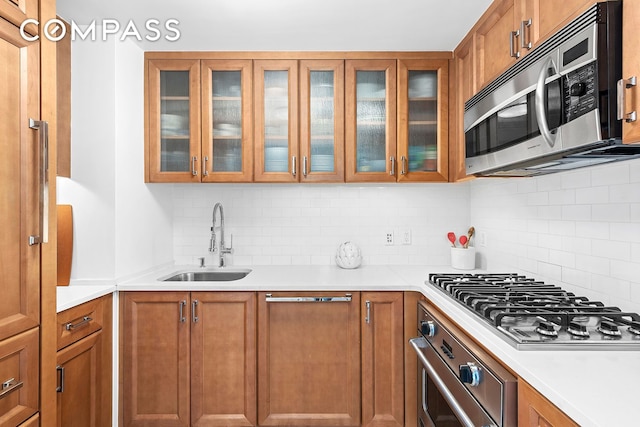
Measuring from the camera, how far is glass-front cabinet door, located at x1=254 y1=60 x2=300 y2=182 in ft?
8.59

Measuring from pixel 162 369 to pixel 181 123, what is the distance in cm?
148

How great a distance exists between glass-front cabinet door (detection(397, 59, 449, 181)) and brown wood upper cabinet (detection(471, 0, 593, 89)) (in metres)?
0.41

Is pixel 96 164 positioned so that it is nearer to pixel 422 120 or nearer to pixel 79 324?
pixel 79 324

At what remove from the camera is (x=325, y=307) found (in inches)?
90.0

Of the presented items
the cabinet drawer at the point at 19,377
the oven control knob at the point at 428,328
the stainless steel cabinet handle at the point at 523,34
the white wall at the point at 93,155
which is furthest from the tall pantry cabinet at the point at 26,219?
the stainless steel cabinet handle at the point at 523,34

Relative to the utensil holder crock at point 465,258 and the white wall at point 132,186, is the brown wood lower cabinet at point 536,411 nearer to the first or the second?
the utensil holder crock at point 465,258

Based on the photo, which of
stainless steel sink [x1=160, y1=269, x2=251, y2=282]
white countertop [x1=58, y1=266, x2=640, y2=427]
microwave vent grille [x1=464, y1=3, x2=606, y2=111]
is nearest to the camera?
white countertop [x1=58, y1=266, x2=640, y2=427]

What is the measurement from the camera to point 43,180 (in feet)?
4.94

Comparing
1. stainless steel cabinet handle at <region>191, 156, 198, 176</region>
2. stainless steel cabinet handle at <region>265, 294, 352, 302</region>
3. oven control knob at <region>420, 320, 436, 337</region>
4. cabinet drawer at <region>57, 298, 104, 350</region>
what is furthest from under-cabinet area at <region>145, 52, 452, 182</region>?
oven control knob at <region>420, 320, 436, 337</region>

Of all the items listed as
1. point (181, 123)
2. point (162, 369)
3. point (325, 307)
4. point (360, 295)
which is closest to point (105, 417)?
point (162, 369)

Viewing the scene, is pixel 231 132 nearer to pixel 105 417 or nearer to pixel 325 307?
pixel 325 307

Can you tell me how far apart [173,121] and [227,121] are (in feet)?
1.13

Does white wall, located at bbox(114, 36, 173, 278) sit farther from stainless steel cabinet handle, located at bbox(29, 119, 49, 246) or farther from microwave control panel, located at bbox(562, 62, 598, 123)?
microwave control panel, located at bbox(562, 62, 598, 123)

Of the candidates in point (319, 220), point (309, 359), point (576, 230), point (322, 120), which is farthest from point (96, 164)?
point (576, 230)
